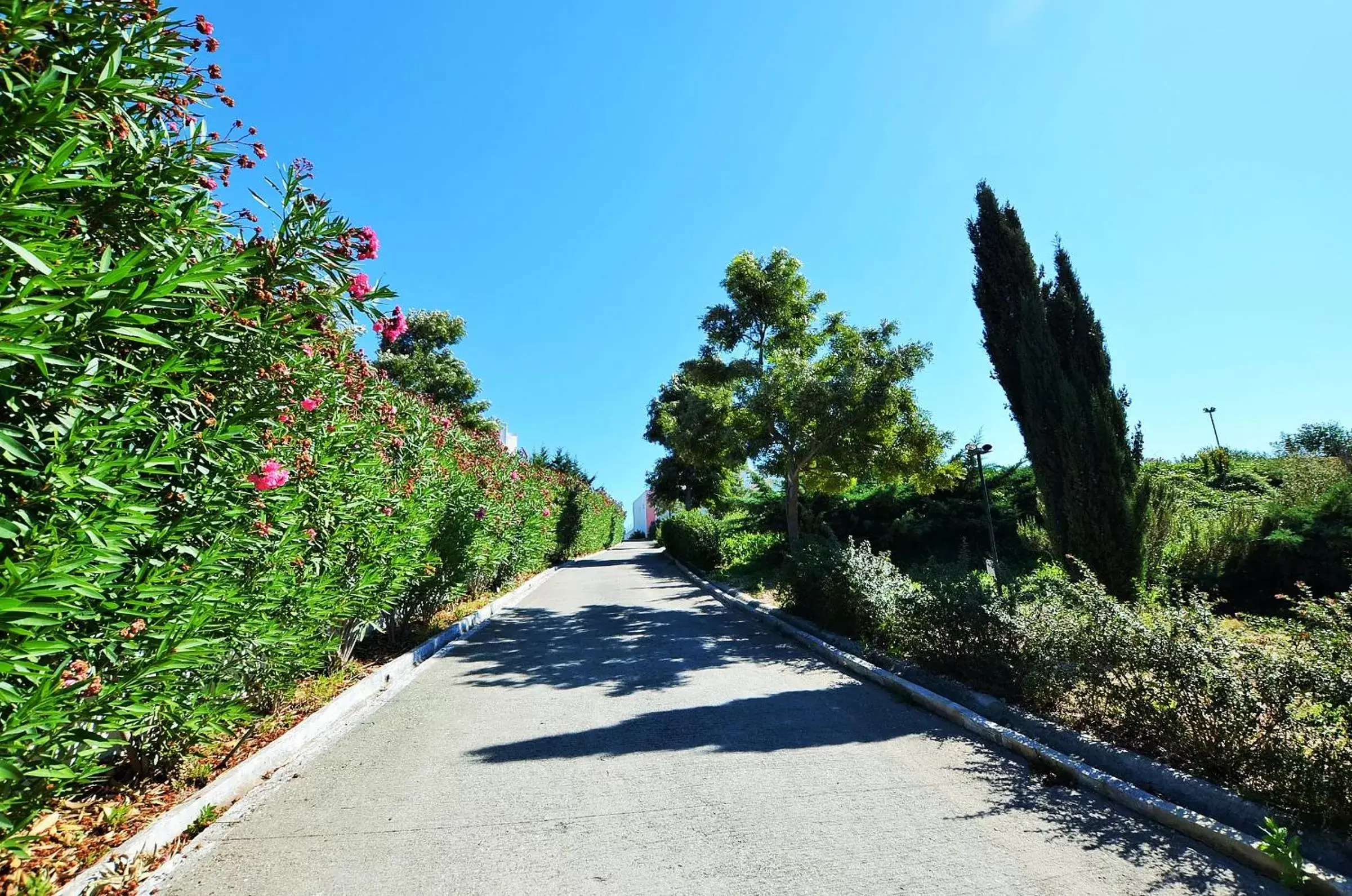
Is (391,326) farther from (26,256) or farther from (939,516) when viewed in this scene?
(939,516)

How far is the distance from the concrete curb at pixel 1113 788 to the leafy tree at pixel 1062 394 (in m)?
3.67

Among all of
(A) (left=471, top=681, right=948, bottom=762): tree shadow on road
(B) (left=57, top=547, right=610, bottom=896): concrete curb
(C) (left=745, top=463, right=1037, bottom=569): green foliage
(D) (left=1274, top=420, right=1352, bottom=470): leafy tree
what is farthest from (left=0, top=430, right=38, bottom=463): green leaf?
(D) (left=1274, top=420, right=1352, bottom=470): leafy tree

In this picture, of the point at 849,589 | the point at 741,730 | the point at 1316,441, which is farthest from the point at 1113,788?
the point at 1316,441

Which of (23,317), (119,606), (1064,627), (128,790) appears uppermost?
(23,317)

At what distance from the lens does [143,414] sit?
281 centimetres

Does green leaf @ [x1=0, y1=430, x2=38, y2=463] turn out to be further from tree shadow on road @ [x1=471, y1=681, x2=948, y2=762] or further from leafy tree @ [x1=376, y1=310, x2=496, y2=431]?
leafy tree @ [x1=376, y1=310, x2=496, y2=431]

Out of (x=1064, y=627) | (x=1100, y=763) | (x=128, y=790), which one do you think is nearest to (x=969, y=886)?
(x=1100, y=763)

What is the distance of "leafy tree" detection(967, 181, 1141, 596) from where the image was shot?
788cm

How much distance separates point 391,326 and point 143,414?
6.89ft

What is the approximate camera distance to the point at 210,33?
3.24 metres

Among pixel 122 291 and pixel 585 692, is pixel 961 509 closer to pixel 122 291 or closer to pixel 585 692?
pixel 585 692

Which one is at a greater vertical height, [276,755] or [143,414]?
[143,414]

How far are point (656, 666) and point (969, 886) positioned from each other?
16.5 feet

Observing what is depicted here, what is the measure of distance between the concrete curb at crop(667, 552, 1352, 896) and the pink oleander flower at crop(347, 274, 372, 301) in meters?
5.55
